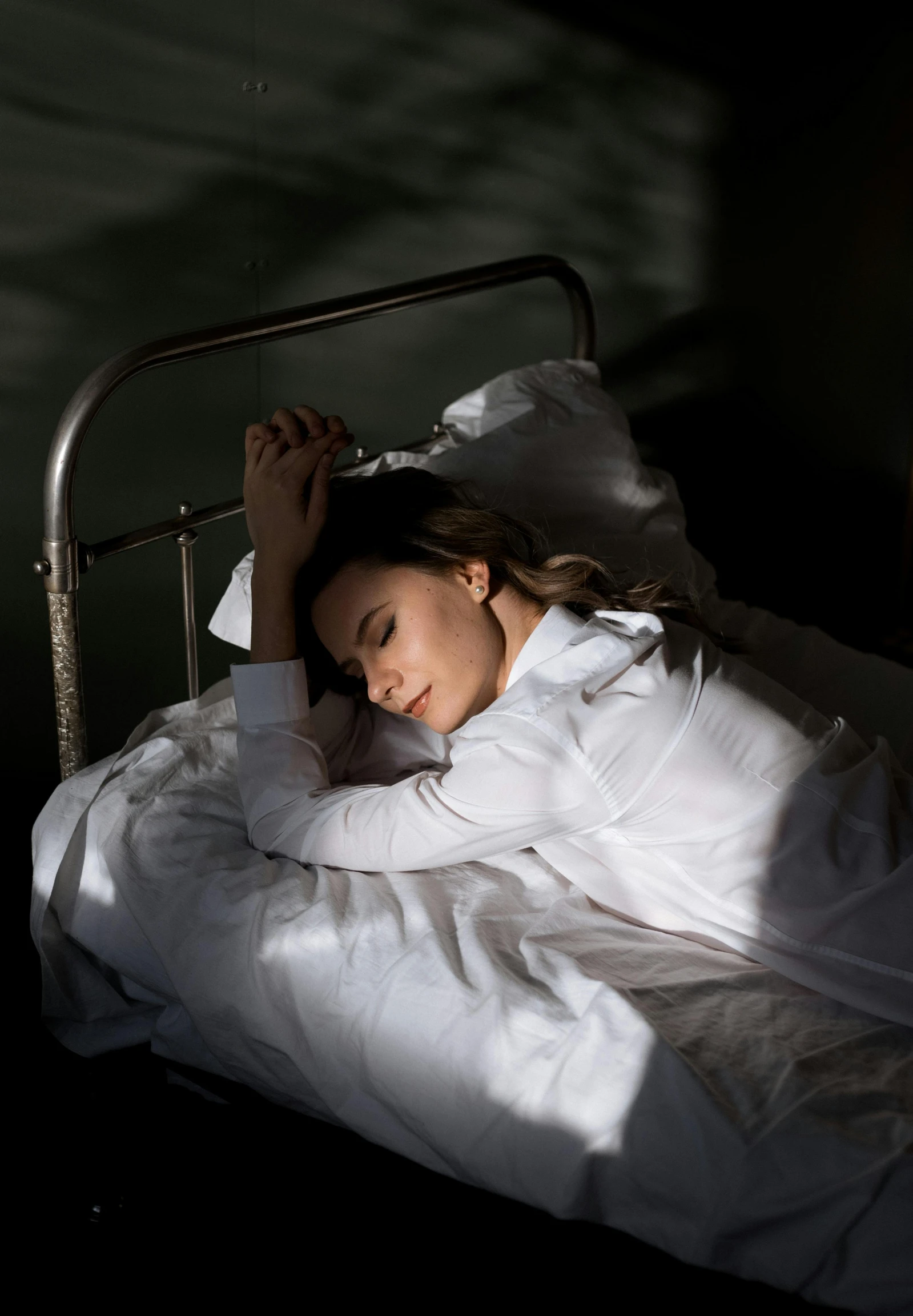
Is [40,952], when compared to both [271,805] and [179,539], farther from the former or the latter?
[179,539]

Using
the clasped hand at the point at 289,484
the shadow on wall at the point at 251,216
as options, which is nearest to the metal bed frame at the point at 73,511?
the clasped hand at the point at 289,484

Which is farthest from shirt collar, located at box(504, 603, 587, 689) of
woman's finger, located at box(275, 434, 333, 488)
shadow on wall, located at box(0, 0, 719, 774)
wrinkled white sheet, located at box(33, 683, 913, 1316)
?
shadow on wall, located at box(0, 0, 719, 774)

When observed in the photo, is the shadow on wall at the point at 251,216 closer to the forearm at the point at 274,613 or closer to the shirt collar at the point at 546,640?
the forearm at the point at 274,613

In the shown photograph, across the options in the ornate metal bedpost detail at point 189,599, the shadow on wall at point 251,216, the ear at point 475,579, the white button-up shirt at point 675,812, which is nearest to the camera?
the white button-up shirt at point 675,812

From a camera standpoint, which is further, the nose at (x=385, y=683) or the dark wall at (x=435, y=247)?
the dark wall at (x=435, y=247)

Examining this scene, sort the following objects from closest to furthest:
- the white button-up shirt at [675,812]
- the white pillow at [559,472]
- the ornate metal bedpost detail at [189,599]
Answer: the white button-up shirt at [675,812]
the ornate metal bedpost detail at [189,599]
the white pillow at [559,472]

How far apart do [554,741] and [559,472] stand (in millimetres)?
818

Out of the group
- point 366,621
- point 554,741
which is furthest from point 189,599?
point 554,741

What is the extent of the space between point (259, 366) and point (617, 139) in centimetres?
116

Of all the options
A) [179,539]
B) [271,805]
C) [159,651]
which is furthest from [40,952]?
[159,651]

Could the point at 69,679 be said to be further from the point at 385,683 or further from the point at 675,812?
the point at 675,812

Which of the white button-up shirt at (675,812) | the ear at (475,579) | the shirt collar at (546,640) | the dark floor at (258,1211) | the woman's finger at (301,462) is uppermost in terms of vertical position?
the woman's finger at (301,462)

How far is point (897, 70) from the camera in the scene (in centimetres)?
326

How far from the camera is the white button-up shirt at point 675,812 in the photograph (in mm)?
1171
